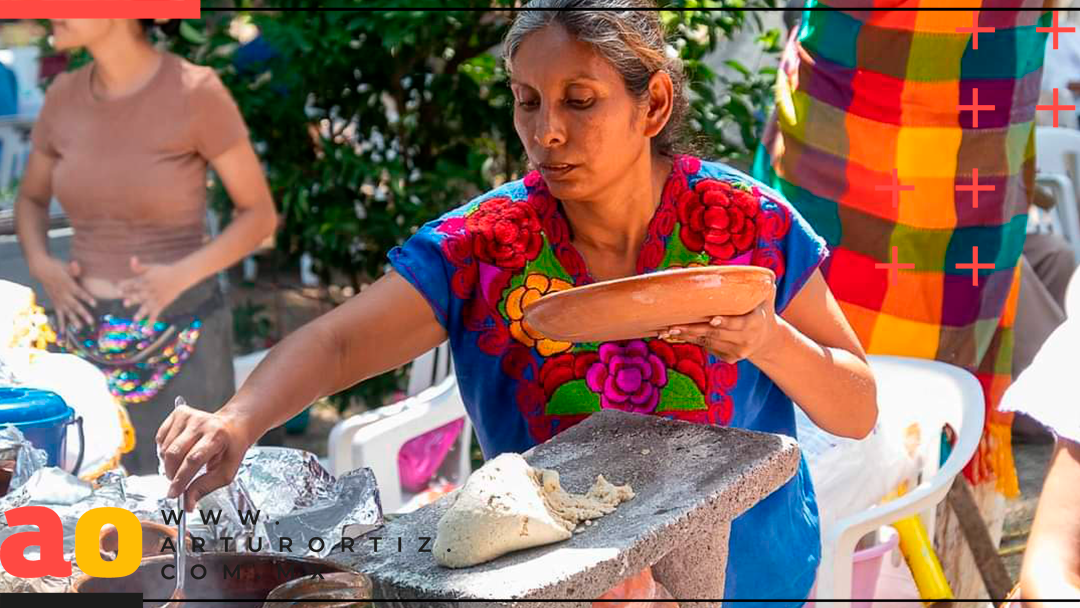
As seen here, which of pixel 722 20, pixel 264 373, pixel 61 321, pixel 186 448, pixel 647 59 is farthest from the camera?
pixel 722 20

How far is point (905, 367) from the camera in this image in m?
2.68

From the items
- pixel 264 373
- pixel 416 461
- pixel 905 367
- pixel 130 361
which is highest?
pixel 264 373

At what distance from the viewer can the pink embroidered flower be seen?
173 centimetres

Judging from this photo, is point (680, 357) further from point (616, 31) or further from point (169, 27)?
point (169, 27)

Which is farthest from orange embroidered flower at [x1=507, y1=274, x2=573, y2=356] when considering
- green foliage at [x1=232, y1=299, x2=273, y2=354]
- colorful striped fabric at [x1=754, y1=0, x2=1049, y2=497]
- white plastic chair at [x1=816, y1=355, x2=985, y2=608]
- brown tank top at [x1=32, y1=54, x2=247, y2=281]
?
green foliage at [x1=232, y1=299, x2=273, y2=354]

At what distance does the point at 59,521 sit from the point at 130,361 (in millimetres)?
1574

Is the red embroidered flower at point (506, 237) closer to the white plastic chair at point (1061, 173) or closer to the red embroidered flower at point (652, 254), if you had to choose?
the red embroidered flower at point (652, 254)

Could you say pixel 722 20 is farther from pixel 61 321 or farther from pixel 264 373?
pixel 264 373

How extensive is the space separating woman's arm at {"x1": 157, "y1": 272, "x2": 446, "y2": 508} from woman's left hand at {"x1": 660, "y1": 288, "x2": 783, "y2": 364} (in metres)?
0.42

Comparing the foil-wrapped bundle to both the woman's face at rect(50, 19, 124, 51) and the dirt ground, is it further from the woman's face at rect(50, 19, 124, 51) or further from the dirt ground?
the dirt ground

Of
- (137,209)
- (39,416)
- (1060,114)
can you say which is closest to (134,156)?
(137,209)

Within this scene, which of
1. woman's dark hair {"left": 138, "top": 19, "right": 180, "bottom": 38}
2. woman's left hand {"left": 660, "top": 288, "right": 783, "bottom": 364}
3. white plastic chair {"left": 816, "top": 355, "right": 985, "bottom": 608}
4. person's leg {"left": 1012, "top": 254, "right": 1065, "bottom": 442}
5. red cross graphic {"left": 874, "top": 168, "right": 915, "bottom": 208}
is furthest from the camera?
person's leg {"left": 1012, "top": 254, "right": 1065, "bottom": 442}

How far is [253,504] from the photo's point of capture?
1.43 m

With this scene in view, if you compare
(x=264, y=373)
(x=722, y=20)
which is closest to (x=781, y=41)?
(x=722, y=20)
